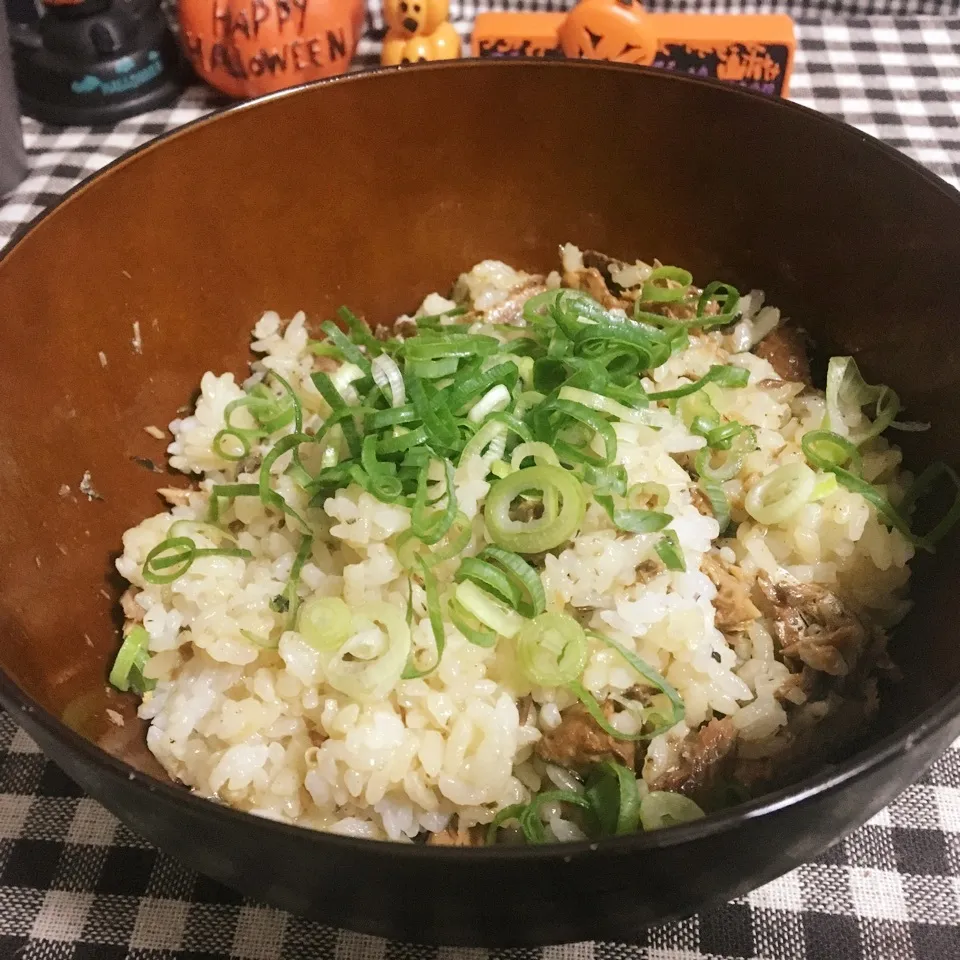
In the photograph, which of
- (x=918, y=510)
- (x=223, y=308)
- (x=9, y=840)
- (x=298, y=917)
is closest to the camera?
(x=298, y=917)

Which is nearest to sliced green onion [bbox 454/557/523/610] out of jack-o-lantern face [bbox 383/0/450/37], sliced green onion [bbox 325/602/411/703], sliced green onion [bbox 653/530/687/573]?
sliced green onion [bbox 325/602/411/703]

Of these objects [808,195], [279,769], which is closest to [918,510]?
[808,195]

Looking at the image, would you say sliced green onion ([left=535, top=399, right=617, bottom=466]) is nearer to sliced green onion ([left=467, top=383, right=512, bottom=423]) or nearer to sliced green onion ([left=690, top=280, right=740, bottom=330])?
sliced green onion ([left=467, top=383, right=512, bottom=423])

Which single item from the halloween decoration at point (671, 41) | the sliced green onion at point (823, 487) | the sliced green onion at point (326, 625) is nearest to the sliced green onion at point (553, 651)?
the sliced green onion at point (326, 625)

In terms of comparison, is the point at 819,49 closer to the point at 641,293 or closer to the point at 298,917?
the point at 641,293

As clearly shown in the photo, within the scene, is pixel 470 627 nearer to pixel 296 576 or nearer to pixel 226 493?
pixel 296 576

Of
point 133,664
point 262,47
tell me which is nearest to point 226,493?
point 133,664

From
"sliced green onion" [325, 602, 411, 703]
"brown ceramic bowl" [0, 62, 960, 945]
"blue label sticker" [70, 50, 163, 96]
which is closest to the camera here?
"brown ceramic bowl" [0, 62, 960, 945]

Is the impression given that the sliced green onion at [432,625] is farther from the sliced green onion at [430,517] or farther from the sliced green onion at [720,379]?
the sliced green onion at [720,379]
